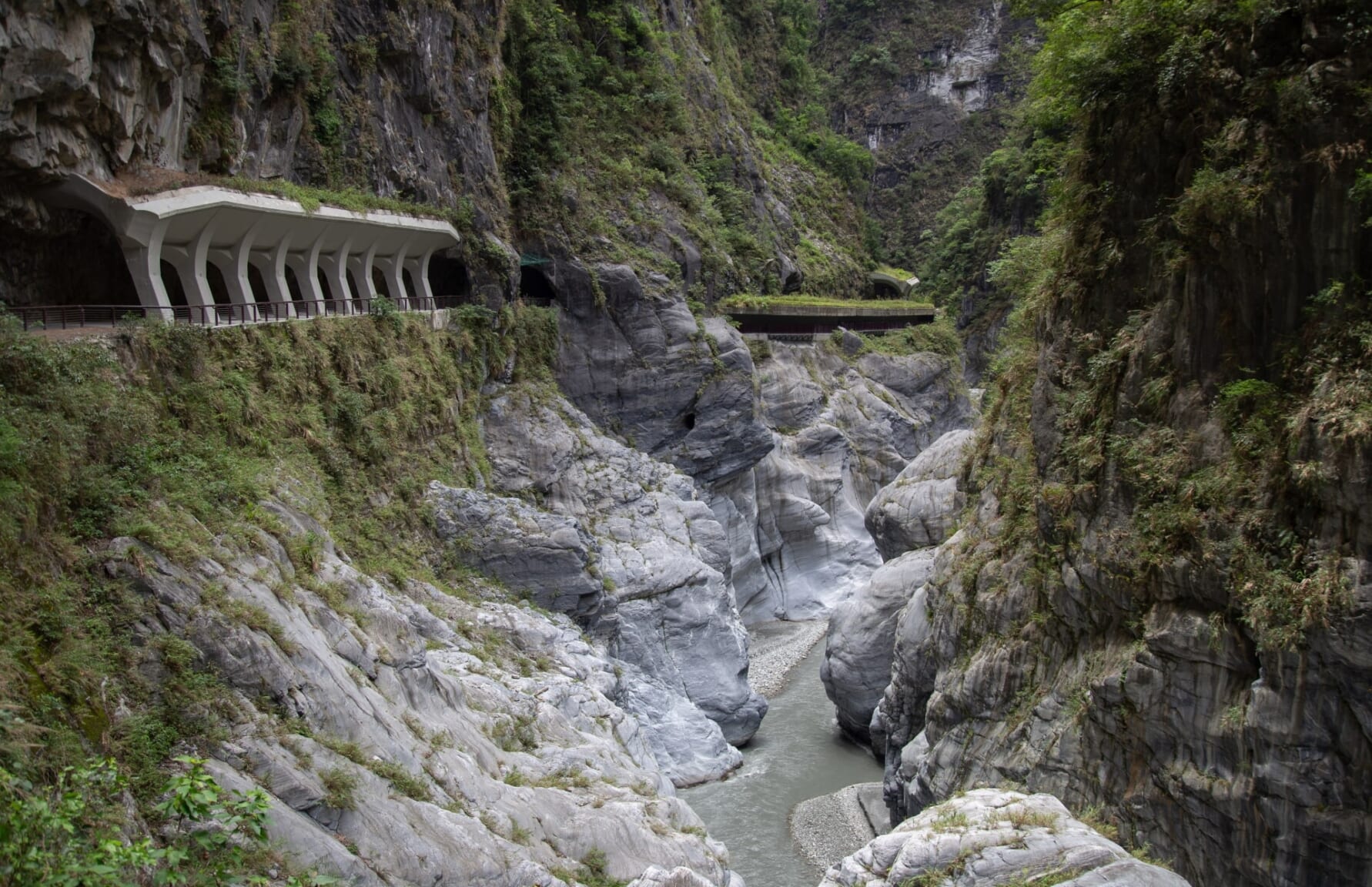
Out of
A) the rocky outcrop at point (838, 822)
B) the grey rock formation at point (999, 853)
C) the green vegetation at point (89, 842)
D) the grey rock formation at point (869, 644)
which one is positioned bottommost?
the rocky outcrop at point (838, 822)

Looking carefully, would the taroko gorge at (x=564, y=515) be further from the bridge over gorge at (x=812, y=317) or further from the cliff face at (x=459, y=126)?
the bridge over gorge at (x=812, y=317)

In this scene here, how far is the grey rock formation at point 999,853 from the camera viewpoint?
461 inches

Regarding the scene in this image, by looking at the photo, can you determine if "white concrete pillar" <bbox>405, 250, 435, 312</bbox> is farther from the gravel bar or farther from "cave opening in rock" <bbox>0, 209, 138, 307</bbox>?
the gravel bar

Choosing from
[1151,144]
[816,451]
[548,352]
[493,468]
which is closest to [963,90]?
[816,451]

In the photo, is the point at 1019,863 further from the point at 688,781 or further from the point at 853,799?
the point at 688,781

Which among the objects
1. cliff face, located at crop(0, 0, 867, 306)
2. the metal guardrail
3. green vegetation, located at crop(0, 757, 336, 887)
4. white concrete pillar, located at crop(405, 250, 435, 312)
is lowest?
green vegetation, located at crop(0, 757, 336, 887)

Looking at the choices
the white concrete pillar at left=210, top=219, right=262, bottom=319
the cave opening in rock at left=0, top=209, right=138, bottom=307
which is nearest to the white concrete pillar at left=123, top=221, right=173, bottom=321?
the cave opening in rock at left=0, top=209, right=138, bottom=307

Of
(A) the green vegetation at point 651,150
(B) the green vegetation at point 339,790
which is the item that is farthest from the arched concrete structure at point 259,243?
(B) the green vegetation at point 339,790

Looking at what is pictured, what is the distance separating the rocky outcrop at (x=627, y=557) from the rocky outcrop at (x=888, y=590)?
106 inches

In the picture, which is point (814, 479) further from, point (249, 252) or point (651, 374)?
point (249, 252)

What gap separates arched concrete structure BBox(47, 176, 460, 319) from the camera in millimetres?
18312

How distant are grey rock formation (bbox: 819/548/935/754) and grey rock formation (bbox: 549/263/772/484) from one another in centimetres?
1052

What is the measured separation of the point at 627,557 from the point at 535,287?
534 inches

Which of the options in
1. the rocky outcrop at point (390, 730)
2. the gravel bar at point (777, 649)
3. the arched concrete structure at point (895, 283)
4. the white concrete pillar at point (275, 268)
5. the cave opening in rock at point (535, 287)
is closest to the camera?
the rocky outcrop at point (390, 730)
